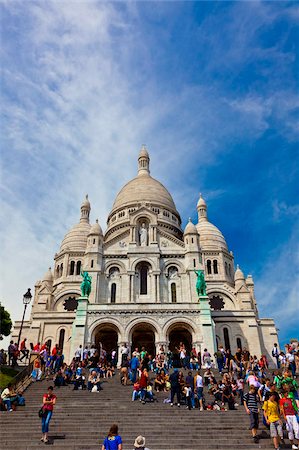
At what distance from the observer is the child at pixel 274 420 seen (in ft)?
41.0

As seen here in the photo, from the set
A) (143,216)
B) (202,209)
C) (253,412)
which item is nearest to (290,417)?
(253,412)

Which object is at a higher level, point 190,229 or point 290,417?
point 190,229

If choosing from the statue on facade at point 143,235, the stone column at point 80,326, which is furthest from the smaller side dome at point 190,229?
the stone column at point 80,326

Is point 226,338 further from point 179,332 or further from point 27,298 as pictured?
point 27,298

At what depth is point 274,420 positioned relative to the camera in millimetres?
12555

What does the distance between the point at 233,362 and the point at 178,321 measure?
999 centimetres

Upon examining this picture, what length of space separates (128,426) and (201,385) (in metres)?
3.81

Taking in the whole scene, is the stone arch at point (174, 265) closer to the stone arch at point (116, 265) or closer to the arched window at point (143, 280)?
the arched window at point (143, 280)

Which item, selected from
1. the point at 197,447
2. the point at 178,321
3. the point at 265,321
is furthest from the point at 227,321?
the point at 197,447

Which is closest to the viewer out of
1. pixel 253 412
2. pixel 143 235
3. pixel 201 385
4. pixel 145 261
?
pixel 253 412

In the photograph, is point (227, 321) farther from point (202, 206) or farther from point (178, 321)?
point (202, 206)

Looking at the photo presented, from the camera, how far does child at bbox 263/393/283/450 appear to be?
12492mm

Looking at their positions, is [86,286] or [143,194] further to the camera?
[143,194]

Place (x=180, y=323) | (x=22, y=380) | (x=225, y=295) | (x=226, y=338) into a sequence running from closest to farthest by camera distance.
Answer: (x=22, y=380) → (x=180, y=323) → (x=226, y=338) → (x=225, y=295)
